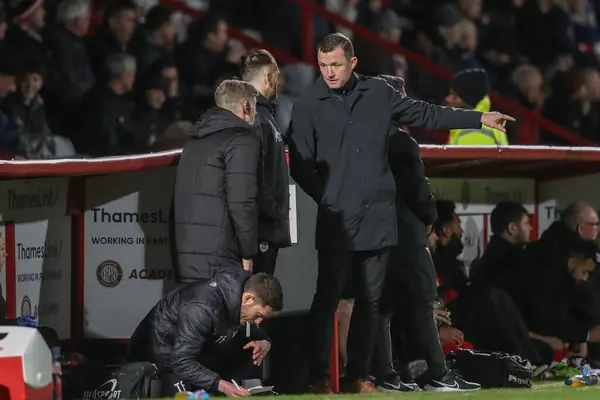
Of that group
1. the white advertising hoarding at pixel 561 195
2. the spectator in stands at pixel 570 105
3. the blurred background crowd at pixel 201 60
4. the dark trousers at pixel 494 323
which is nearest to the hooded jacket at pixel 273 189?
the dark trousers at pixel 494 323

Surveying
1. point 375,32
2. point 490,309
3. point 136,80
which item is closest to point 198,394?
point 490,309

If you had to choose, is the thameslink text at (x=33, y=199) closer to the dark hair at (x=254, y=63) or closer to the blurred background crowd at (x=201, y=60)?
the dark hair at (x=254, y=63)

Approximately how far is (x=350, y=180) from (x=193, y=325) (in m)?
1.29

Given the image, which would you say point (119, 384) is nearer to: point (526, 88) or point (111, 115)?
point (111, 115)

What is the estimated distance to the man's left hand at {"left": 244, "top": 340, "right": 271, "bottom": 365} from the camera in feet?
26.6

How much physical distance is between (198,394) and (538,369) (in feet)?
10.6

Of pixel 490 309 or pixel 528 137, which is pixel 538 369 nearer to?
pixel 490 309

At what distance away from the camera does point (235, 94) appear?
8016mm

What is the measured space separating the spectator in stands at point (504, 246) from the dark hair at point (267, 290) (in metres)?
3.10

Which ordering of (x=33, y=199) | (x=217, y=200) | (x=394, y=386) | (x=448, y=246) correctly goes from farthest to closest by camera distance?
(x=448, y=246) < (x=394, y=386) < (x=33, y=199) < (x=217, y=200)

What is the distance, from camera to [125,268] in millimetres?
8703

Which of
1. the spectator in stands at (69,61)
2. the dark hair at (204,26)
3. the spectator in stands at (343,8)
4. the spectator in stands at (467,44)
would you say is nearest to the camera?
the spectator in stands at (69,61)

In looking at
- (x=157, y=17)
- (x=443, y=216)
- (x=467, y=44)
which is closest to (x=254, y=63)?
(x=443, y=216)

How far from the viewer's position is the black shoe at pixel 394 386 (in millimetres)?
8523
